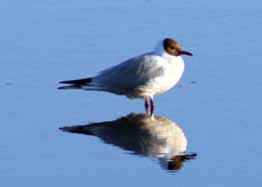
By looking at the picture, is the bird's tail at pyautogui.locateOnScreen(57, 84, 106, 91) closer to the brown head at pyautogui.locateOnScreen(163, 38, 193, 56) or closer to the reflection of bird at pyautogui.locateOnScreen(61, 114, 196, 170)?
the reflection of bird at pyautogui.locateOnScreen(61, 114, 196, 170)

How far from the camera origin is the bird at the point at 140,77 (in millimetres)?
8875

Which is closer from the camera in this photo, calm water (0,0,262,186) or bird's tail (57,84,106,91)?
calm water (0,0,262,186)

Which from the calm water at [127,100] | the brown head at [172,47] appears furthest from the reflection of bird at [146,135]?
the brown head at [172,47]

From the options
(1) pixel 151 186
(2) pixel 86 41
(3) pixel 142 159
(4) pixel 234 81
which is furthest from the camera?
(2) pixel 86 41

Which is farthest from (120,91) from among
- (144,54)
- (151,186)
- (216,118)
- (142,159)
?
(151,186)

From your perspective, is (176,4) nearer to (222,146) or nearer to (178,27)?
(178,27)

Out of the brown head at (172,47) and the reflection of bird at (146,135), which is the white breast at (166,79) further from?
the reflection of bird at (146,135)

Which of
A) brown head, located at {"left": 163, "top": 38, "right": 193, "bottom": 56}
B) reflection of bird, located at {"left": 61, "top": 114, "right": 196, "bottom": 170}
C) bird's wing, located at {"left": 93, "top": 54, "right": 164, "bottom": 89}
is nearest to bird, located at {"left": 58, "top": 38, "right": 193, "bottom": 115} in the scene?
bird's wing, located at {"left": 93, "top": 54, "right": 164, "bottom": 89}

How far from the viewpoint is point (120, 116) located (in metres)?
8.28

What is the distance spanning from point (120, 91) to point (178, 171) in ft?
6.43

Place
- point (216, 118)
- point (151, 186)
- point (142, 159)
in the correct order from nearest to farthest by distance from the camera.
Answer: point (151, 186) → point (142, 159) → point (216, 118)

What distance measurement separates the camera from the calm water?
278 inches

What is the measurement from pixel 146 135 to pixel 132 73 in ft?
3.62

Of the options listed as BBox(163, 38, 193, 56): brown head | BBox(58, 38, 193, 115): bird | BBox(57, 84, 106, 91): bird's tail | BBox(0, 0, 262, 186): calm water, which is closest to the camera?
BBox(0, 0, 262, 186): calm water
